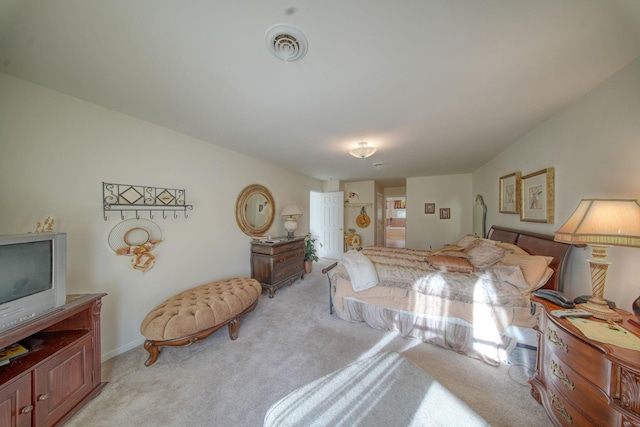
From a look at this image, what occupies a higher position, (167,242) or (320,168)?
(320,168)

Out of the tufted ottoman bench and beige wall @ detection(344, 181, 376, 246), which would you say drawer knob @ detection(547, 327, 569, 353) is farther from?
beige wall @ detection(344, 181, 376, 246)

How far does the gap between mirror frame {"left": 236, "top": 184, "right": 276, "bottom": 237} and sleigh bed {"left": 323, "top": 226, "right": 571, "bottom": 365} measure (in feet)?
5.50

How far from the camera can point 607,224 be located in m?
1.13

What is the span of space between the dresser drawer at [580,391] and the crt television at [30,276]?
9.95 feet

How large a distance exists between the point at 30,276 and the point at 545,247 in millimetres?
4173

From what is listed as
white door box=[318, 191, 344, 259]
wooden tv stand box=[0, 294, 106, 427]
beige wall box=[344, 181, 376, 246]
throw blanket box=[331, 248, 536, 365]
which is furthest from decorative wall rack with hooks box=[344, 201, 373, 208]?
wooden tv stand box=[0, 294, 106, 427]

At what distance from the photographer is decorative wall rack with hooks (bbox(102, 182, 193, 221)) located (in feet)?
6.27

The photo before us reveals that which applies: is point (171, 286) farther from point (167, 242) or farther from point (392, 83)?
point (392, 83)

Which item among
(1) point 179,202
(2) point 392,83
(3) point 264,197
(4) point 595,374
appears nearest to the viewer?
(4) point 595,374

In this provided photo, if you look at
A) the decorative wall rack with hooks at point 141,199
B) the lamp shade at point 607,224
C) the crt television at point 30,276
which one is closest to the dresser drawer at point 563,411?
the lamp shade at point 607,224

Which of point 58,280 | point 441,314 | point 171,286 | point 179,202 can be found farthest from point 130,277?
point 441,314

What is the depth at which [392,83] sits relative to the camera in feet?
4.95

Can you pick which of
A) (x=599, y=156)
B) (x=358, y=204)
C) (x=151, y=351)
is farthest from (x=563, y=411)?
(x=358, y=204)

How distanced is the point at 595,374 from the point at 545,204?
183cm
